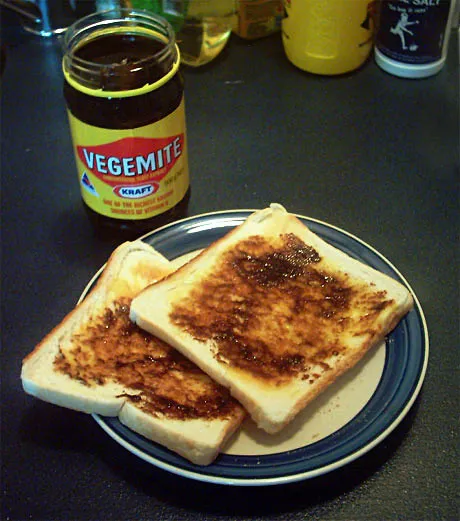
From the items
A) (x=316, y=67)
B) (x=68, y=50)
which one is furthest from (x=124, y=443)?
(x=316, y=67)

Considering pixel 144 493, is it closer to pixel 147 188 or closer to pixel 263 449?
pixel 263 449

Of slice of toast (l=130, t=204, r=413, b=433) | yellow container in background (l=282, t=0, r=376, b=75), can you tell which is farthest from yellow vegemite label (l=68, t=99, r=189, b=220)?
yellow container in background (l=282, t=0, r=376, b=75)

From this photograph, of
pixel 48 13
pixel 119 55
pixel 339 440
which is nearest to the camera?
pixel 339 440

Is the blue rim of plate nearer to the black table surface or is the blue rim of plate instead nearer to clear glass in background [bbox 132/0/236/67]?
the black table surface

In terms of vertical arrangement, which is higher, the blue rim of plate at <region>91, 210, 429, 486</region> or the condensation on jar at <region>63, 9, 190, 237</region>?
the condensation on jar at <region>63, 9, 190, 237</region>

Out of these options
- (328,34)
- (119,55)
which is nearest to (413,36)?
(328,34)

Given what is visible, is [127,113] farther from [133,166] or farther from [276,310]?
[276,310]
